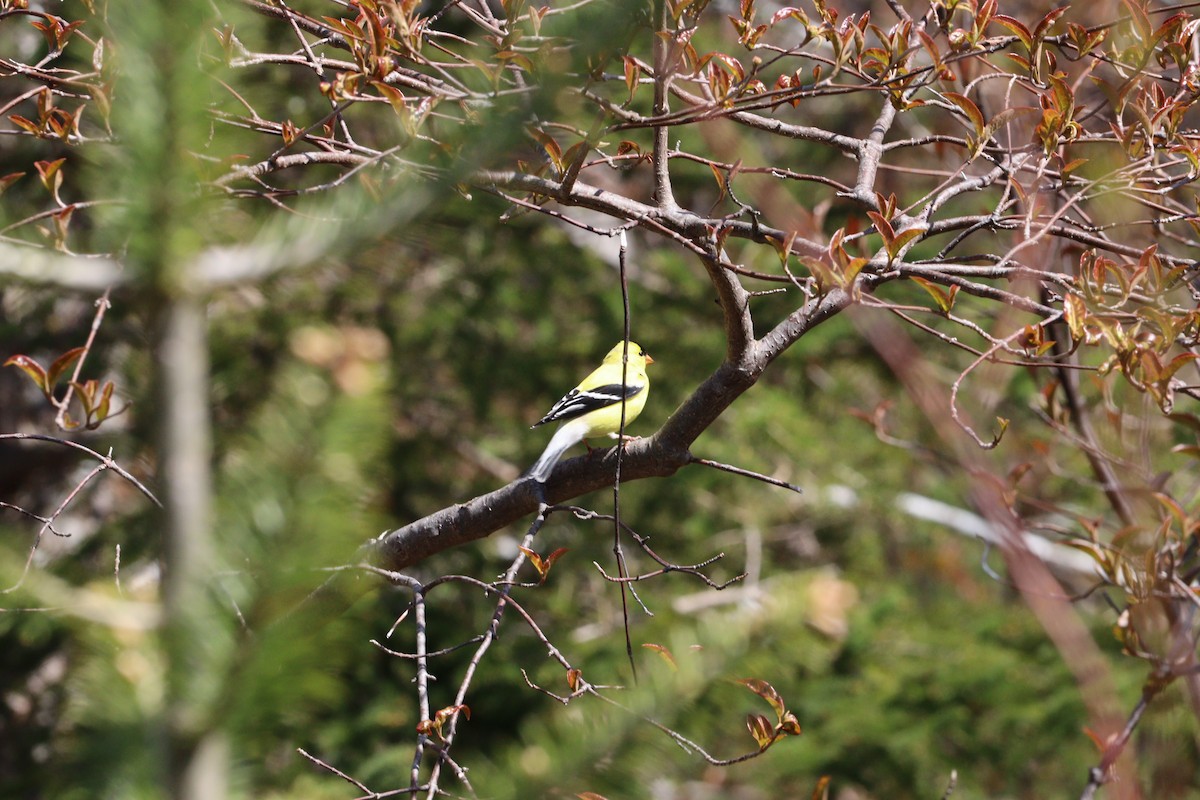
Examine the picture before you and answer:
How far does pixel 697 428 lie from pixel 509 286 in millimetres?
4679

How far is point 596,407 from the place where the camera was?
4.95m

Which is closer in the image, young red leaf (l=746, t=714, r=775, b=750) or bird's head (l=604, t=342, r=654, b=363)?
young red leaf (l=746, t=714, r=775, b=750)

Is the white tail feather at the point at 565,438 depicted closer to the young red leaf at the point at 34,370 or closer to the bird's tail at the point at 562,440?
the bird's tail at the point at 562,440

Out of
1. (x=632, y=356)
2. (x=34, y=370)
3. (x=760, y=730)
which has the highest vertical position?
(x=34, y=370)

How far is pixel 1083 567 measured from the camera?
8977 millimetres

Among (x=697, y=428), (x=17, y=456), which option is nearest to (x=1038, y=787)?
(x=697, y=428)

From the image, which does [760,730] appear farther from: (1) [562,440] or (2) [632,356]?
(2) [632,356]

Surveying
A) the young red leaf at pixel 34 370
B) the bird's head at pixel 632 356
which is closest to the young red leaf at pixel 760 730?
the young red leaf at pixel 34 370

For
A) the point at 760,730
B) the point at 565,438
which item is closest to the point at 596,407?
the point at 565,438

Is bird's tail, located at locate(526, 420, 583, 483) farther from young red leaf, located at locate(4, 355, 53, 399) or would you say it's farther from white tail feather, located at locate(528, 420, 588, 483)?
young red leaf, located at locate(4, 355, 53, 399)

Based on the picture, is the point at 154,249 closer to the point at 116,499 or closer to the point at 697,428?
the point at 697,428

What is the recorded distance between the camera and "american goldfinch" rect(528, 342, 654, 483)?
184 inches

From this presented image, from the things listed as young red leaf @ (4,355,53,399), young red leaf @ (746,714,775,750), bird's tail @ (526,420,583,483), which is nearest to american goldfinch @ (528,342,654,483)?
bird's tail @ (526,420,583,483)

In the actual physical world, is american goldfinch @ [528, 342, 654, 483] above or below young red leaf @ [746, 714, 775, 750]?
below
